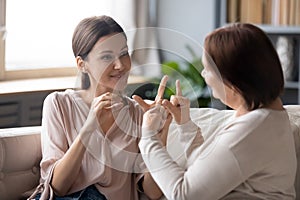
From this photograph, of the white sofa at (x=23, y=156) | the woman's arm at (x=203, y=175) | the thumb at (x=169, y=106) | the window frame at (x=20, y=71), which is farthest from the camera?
the window frame at (x=20, y=71)

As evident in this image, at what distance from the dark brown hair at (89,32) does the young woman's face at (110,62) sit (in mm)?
15

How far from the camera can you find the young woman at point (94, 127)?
6.04 ft

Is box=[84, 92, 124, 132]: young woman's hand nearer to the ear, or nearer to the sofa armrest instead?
the ear

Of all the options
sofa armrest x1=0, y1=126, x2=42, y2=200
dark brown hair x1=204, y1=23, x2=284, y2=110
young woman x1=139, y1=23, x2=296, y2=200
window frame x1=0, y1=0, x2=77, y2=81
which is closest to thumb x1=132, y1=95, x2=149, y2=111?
young woman x1=139, y1=23, x2=296, y2=200

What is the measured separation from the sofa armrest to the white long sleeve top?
0.51m

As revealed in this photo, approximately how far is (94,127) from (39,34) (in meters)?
1.85

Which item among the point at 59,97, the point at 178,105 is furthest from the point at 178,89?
the point at 59,97

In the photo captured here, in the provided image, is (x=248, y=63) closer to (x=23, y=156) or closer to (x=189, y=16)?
(x=23, y=156)

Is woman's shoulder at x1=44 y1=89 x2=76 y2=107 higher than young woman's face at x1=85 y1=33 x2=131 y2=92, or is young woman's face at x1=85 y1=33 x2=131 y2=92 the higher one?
young woman's face at x1=85 y1=33 x2=131 y2=92

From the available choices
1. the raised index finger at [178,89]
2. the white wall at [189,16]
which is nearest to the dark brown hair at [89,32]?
the raised index finger at [178,89]

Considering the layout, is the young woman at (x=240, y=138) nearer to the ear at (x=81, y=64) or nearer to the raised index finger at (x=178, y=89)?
the raised index finger at (x=178, y=89)

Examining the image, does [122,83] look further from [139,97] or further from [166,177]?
[166,177]

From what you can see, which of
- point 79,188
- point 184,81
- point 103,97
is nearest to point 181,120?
point 184,81

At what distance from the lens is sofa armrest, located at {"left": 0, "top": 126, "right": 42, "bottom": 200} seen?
81.7 inches
